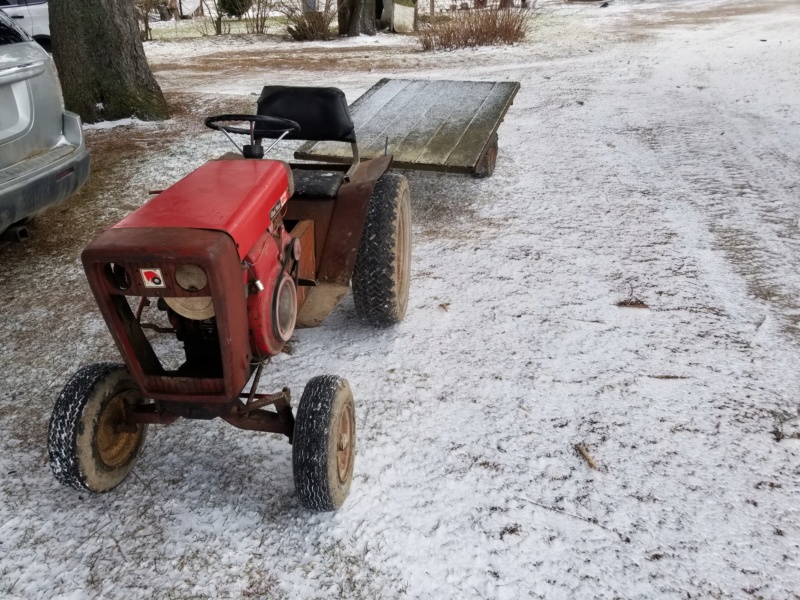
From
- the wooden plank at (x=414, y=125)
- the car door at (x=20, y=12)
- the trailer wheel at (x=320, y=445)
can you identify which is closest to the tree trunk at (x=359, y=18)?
the car door at (x=20, y=12)

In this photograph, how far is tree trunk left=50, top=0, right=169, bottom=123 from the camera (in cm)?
591

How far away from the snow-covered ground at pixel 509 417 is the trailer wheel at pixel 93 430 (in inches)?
5.7

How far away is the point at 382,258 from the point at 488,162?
7.85 feet

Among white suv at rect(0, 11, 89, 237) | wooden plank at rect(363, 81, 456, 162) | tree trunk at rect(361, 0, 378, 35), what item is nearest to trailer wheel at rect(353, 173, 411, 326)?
wooden plank at rect(363, 81, 456, 162)

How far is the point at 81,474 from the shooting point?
6.75 ft

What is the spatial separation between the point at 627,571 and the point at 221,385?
4.63 feet

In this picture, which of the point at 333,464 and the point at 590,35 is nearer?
the point at 333,464

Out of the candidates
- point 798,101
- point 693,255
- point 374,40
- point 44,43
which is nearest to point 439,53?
point 374,40

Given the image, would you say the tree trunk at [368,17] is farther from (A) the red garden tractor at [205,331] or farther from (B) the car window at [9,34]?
(A) the red garden tractor at [205,331]

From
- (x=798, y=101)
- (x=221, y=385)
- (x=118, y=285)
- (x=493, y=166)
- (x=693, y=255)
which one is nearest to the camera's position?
(x=118, y=285)

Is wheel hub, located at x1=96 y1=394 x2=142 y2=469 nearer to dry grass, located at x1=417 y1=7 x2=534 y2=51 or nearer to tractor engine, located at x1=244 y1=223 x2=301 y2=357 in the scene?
tractor engine, located at x1=244 y1=223 x2=301 y2=357

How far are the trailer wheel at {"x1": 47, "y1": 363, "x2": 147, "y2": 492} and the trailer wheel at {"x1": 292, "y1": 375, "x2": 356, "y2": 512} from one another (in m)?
0.68

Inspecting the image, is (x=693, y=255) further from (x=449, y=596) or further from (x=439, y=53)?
(x=439, y=53)

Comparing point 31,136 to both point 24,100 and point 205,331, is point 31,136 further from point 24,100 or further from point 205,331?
point 205,331
